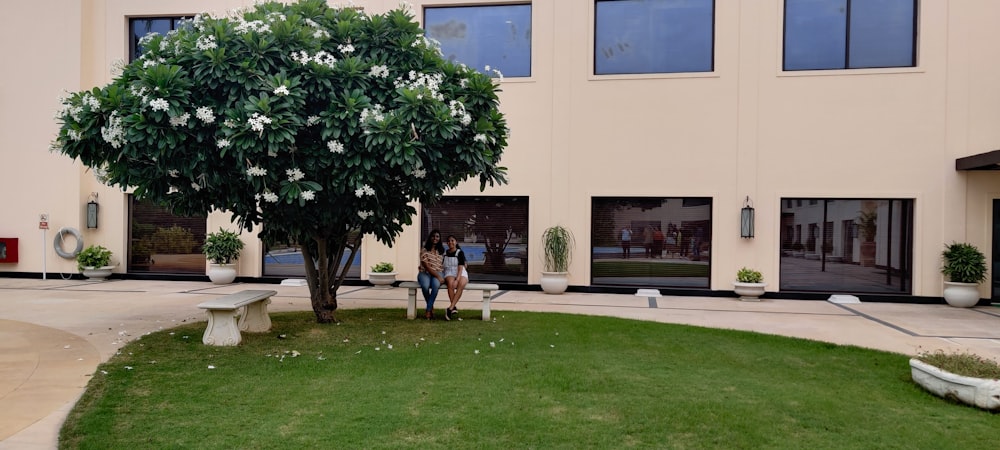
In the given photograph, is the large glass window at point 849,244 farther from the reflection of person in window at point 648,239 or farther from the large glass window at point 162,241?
the large glass window at point 162,241

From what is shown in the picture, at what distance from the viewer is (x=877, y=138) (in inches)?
484

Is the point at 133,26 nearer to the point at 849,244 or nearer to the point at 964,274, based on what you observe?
the point at 849,244

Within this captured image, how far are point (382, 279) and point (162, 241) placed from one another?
6070mm

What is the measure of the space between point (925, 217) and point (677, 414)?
34.1ft

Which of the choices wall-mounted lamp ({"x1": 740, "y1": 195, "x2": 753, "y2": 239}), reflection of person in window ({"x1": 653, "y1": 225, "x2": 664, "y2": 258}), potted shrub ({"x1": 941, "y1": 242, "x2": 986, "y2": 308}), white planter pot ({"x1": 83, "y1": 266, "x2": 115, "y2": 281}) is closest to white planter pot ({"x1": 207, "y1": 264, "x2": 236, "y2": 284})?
white planter pot ({"x1": 83, "y1": 266, "x2": 115, "y2": 281})

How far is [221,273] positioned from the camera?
14.4 metres

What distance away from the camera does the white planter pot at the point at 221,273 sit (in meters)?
14.4

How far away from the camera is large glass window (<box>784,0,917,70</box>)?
40.6ft

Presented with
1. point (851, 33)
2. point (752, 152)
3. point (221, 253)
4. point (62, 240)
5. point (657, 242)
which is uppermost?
point (851, 33)

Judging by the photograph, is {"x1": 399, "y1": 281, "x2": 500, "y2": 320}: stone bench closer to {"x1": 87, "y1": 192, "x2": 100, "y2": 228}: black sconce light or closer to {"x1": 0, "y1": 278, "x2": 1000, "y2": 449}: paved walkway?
{"x1": 0, "y1": 278, "x2": 1000, "y2": 449}: paved walkway

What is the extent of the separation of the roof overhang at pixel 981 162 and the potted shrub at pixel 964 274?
1.49 metres

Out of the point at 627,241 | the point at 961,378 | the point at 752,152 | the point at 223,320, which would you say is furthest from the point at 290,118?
the point at 752,152

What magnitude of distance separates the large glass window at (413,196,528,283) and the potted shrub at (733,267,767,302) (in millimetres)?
4466

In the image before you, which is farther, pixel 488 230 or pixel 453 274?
pixel 488 230
